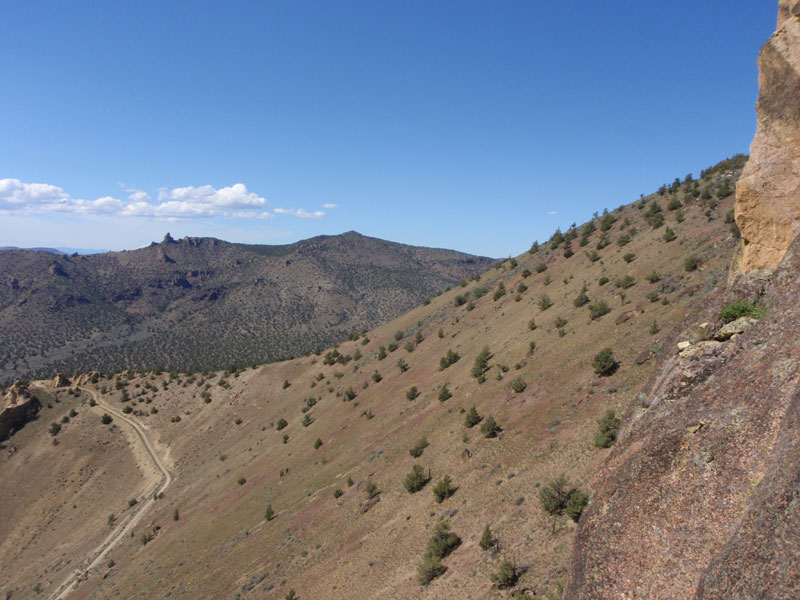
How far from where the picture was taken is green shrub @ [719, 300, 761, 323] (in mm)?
10234

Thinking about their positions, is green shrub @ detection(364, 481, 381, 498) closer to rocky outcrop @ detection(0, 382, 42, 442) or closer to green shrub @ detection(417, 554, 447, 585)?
green shrub @ detection(417, 554, 447, 585)

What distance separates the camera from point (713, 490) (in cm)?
665

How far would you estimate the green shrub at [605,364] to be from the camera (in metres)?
17.1

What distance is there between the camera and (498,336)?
30.5 m

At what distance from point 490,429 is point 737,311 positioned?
10.1 metres

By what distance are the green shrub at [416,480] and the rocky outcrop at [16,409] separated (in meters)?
64.1

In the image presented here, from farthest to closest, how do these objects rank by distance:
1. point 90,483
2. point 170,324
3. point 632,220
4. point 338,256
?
point 338,256 < point 170,324 < point 90,483 < point 632,220

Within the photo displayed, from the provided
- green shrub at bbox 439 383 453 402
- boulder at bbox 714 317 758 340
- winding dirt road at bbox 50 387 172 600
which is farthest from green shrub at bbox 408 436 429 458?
winding dirt road at bbox 50 387 172 600

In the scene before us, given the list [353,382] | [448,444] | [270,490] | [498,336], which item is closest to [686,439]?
[448,444]

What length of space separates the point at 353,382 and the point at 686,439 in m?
35.6

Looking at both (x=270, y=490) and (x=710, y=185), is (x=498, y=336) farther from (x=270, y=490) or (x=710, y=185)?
(x=710, y=185)

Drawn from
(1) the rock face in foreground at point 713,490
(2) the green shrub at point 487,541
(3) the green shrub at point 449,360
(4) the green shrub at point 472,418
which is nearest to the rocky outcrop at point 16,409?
(3) the green shrub at point 449,360

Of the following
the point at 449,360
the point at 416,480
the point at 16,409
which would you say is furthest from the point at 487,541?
the point at 16,409

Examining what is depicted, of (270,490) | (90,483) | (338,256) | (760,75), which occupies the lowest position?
(90,483)
